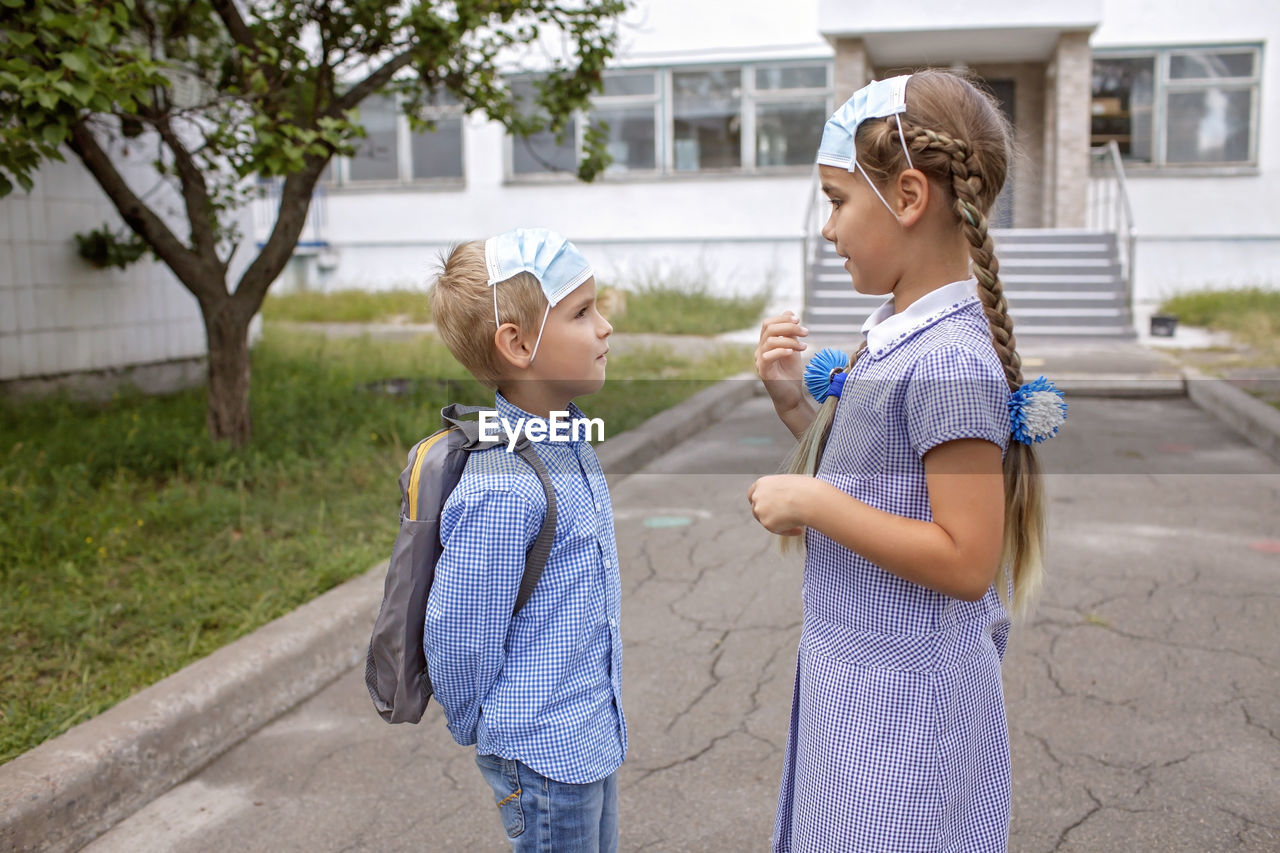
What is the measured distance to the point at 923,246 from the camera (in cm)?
156

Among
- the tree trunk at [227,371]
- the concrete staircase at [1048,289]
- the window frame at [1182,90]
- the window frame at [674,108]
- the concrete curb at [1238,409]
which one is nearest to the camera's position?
the tree trunk at [227,371]

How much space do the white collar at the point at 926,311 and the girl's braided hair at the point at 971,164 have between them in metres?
0.04

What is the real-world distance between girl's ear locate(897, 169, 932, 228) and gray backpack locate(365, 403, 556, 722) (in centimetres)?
65

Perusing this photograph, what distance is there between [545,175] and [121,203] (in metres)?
13.3

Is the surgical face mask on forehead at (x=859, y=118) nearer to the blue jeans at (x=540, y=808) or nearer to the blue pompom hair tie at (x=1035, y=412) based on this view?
the blue pompom hair tie at (x=1035, y=412)

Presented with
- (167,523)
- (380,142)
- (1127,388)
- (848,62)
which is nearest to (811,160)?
(848,62)

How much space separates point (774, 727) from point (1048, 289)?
11.6 metres

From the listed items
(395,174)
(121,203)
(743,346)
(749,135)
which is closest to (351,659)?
(121,203)

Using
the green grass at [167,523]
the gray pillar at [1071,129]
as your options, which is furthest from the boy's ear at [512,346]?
the gray pillar at [1071,129]

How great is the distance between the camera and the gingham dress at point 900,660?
1523 millimetres

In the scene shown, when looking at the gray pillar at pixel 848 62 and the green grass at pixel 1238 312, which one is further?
the gray pillar at pixel 848 62

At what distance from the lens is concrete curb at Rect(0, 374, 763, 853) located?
103 inches

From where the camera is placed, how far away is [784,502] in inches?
58.7

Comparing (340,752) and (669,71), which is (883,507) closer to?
(340,752)
